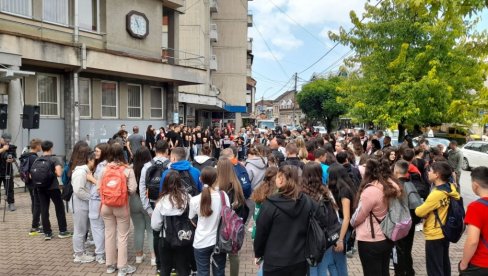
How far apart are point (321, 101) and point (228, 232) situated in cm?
4662

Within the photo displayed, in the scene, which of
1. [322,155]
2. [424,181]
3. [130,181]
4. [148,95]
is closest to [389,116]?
[424,181]

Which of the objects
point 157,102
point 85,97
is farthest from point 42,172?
point 157,102

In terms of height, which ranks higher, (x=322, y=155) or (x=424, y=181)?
(x=322, y=155)

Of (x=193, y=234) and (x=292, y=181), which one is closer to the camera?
(x=292, y=181)

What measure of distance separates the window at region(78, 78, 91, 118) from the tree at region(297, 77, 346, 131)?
34436 mm

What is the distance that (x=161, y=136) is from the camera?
16.1 meters

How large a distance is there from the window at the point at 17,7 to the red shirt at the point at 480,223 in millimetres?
15174

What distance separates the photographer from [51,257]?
6.45 metres

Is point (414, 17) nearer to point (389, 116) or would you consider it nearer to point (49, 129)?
point (389, 116)

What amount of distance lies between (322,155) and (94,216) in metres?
3.60

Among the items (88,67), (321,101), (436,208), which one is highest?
(321,101)

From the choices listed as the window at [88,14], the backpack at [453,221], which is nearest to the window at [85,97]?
the window at [88,14]

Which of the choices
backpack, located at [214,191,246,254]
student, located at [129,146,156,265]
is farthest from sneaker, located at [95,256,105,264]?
backpack, located at [214,191,246,254]

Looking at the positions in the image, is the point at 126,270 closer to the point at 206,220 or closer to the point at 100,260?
the point at 100,260
